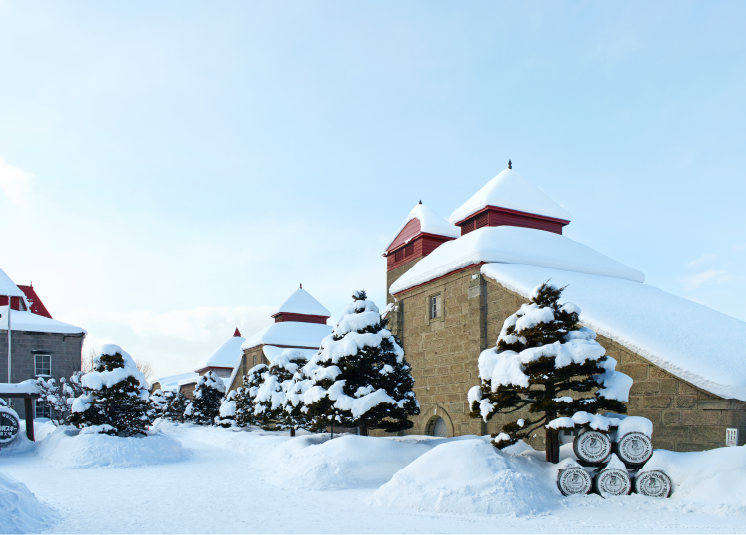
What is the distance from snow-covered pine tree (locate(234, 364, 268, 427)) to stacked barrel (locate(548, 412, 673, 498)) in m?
22.0

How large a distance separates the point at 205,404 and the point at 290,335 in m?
7.21

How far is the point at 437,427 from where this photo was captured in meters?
19.5

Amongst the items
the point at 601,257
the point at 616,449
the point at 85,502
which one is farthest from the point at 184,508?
the point at 601,257

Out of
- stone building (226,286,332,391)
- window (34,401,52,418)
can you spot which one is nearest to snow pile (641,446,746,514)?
stone building (226,286,332,391)

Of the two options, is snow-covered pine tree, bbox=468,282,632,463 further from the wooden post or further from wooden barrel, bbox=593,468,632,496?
the wooden post

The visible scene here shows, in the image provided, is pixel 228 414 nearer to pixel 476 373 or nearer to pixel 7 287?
pixel 7 287

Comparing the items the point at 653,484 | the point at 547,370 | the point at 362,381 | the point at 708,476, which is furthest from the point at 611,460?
the point at 362,381

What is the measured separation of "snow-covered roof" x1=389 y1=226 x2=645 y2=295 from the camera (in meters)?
18.0

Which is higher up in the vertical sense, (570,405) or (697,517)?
(570,405)

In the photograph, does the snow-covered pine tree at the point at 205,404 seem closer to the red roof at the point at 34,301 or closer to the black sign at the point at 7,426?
the red roof at the point at 34,301

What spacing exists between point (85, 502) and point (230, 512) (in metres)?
3.18

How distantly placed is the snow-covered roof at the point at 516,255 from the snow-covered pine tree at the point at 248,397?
39.4 ft

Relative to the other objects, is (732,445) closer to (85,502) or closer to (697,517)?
(697,517)

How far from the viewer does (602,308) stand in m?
14.6
